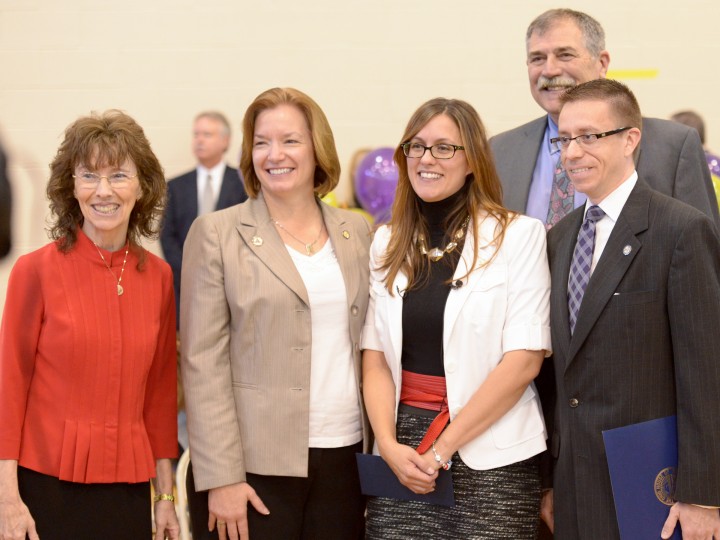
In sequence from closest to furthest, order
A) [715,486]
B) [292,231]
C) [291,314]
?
[715,486] < [291,314] < [292,231]

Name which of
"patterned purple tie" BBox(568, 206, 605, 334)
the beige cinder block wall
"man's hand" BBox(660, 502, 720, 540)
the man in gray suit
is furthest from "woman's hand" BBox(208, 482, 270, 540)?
the beige cinder block wall

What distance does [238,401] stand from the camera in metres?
2.37

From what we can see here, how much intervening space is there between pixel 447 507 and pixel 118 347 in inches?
35.9

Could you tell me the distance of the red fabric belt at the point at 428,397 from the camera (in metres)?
2.26

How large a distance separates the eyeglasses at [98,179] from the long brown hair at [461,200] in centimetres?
71

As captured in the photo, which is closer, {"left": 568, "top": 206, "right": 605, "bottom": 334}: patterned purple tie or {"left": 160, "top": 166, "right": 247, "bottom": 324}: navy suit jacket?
{"left": 568, "top": 206, "right": 605, "bottom": 334}: patterned purple tie

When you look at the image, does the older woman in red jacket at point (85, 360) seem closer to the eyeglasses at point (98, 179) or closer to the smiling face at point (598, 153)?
the eyeglasses at point (98, 179)

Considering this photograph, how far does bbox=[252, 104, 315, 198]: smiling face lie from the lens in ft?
8.13

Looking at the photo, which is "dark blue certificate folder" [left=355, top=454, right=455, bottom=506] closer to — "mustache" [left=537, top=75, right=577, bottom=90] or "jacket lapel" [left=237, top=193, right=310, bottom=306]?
"jacket lapel" [left=237, top=193, right=310, bottom=306]

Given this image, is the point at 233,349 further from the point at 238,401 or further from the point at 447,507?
the point at 447,507

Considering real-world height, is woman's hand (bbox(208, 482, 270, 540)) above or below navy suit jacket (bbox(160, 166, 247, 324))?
below

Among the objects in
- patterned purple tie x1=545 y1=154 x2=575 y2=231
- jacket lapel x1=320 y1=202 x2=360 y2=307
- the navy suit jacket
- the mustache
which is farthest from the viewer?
the navy suit jacket

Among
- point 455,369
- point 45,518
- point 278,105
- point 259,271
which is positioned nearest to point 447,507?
point 455,369

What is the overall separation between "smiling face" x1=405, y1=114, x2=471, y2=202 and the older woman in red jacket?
0.71 metres
